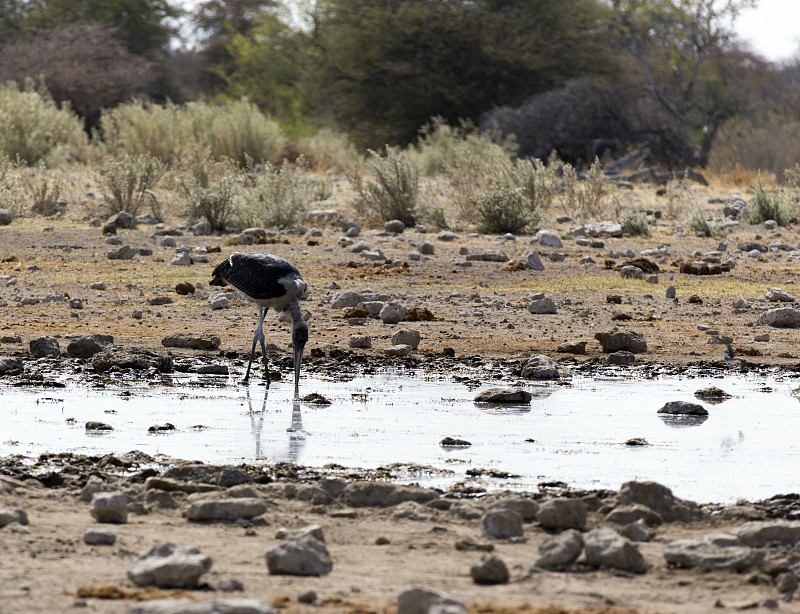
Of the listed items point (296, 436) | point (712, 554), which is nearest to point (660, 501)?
point (712, 554)

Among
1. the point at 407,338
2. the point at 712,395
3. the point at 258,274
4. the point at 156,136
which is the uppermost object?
the point at 156,136

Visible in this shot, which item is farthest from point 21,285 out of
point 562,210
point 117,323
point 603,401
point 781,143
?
point 781,143

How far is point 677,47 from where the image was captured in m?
33.0

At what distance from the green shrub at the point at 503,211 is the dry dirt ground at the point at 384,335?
55cm

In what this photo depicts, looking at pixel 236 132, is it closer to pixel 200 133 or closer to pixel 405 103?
pixel 200 133

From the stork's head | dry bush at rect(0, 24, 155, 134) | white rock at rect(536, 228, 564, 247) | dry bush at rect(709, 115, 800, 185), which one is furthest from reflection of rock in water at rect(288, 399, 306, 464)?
dry bush at rect(0, 24, 155, 134)

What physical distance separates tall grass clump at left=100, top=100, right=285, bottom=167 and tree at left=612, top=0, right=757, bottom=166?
11.0 metres

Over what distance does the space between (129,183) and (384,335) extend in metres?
7.57

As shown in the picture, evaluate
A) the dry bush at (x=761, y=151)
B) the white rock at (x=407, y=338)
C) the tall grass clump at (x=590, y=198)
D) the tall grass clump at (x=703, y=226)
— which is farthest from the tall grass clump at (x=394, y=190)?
the dry bush at (x=761, y=151)

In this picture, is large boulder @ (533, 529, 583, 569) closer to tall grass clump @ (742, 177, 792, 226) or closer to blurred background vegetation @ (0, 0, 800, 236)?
blurred background vegetation @ (0, 0, 800, 236)

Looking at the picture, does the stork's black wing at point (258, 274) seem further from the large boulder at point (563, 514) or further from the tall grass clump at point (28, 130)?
the tall grass clump at point (28, 130)

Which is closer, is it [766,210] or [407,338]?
[407,338]

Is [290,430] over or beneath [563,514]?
beneath

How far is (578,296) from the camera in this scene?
34.8 feet
